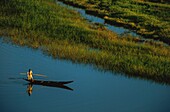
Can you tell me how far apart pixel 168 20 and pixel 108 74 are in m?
13.9

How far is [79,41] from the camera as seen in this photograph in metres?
22.3

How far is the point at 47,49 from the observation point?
20547 mm

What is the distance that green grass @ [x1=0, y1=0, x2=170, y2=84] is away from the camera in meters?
19.5

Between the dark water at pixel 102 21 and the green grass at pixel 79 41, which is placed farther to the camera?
the dark water at pixel 102 21

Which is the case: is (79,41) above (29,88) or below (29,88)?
above

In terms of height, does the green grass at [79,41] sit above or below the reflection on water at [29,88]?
above

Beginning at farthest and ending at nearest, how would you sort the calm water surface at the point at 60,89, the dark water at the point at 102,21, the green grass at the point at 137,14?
the green grass at the point at 137,14 < the dark water at the point at 102,21 < the calm water surface at the point at 60,89

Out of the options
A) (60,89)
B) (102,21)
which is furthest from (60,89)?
(102,21)

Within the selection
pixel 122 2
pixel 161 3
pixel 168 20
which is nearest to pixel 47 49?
pixel 168 20

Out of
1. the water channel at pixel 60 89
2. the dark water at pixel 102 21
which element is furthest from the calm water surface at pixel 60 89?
the dark water at pixel 102 21

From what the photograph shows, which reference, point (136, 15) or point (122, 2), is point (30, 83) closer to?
point (136, 15)

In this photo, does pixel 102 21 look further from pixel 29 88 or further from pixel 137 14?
pixel 29 88

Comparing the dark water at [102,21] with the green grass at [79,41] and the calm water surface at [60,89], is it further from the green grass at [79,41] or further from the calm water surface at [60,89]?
the calm water surface at [60,89]

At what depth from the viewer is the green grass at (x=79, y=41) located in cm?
1955
